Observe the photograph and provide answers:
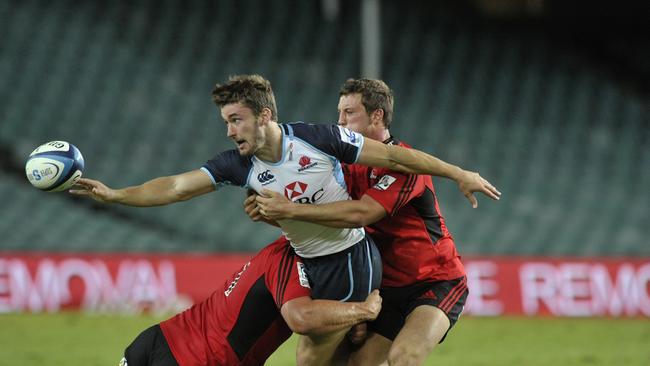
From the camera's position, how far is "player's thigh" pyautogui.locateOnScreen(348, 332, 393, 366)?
6969mm

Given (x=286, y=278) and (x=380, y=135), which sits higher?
(x=380, y=135)

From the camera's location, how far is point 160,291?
13.8 metres

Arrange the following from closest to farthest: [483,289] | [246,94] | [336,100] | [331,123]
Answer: [246,94] → [331,123] → [483,289] → [336,100]

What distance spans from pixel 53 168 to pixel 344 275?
2000 mm

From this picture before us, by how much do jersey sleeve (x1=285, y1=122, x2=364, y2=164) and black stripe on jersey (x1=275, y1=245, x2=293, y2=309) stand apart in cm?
80

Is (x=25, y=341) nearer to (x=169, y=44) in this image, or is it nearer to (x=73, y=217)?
(x=73, y=217)

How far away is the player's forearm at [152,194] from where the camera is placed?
259 inches

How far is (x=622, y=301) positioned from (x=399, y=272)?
7.86 m

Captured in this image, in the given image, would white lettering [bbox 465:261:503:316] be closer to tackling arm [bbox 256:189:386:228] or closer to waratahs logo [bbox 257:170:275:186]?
tackling arm [bbox 256:189:386:228]

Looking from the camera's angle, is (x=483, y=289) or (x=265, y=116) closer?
(x=265, y=116)

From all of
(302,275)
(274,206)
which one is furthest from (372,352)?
(274,206)

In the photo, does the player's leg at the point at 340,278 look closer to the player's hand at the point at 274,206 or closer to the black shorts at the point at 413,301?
the black shorts at the point at 413,301

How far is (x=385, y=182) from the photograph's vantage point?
678cm

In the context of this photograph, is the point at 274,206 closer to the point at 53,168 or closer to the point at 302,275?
the point at 302,275
